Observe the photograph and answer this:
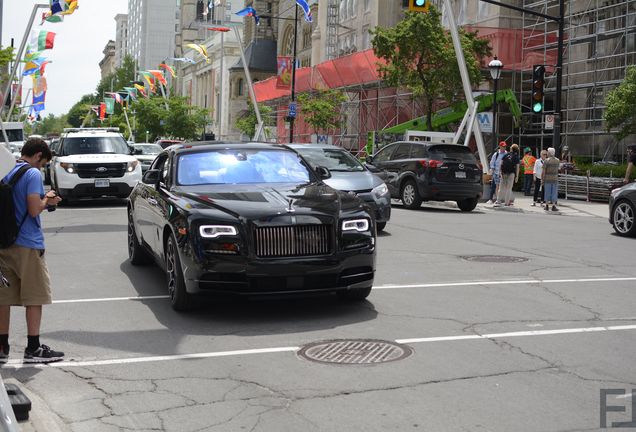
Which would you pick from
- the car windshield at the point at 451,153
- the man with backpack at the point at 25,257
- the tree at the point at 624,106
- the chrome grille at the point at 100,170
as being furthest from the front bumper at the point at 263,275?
the tree at the point at 624,106

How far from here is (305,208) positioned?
27.1 feet

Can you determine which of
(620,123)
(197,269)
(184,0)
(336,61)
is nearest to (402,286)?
(197,269)

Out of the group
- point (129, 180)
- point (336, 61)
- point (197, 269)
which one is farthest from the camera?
point (336, 61)

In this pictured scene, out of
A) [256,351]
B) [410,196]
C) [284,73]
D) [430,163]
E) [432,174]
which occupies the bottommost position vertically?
[256,351]

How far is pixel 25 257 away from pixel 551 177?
19330mm

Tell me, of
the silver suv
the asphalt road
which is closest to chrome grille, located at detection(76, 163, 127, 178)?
the silver suv

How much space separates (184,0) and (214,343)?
176 metres

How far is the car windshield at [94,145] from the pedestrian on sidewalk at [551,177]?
11.3m

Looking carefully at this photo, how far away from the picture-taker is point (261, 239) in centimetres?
796

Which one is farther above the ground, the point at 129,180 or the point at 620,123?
the point at 620,123

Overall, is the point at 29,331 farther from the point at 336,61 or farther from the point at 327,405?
the point at 336,61

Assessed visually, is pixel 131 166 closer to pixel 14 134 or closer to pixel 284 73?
pixel 284 73

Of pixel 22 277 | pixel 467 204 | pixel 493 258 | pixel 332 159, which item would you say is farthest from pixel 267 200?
pixel 467 204

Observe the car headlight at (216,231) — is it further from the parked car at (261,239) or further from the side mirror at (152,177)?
the side mirror at (152,177)
